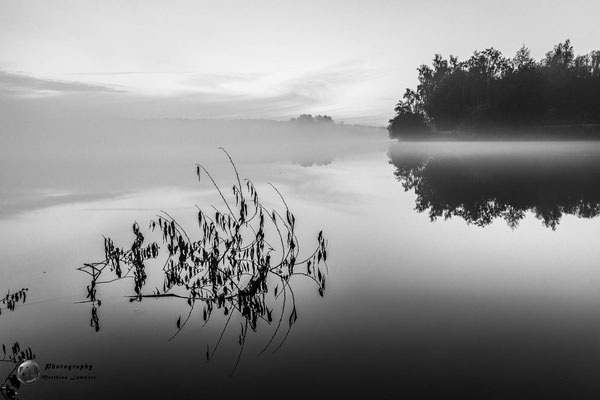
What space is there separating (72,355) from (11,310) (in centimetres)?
353

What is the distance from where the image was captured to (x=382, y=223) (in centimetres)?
2112

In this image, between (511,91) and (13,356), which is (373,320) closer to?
(13,356)

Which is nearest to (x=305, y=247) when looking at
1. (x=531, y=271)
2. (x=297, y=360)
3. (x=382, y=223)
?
(x=382, y=223)

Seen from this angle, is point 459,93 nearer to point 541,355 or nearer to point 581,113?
point 581,113

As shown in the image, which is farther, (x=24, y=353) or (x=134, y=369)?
(x=24, y=353)

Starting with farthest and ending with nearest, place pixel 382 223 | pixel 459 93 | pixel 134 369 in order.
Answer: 1. pixel 459 93
2. pixel 382 223
3. pixel 134 369

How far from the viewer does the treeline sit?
119 m

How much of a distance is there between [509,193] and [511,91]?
101 m

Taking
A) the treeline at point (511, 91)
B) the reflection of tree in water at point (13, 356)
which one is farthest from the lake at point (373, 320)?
the treeline at point (511, 91)

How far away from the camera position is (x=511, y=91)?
388 feet

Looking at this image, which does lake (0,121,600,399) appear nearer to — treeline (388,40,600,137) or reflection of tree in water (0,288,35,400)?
reflection of tree in water (0,288,35,400)

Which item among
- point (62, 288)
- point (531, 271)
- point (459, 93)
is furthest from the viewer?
point (459, 93)

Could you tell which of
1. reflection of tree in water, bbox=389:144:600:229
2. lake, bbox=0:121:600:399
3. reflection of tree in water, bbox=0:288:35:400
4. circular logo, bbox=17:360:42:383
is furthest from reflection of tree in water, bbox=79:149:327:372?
reflection of tree in water, bbox=389:144:600:229

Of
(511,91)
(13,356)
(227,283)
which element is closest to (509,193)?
(227,283)
